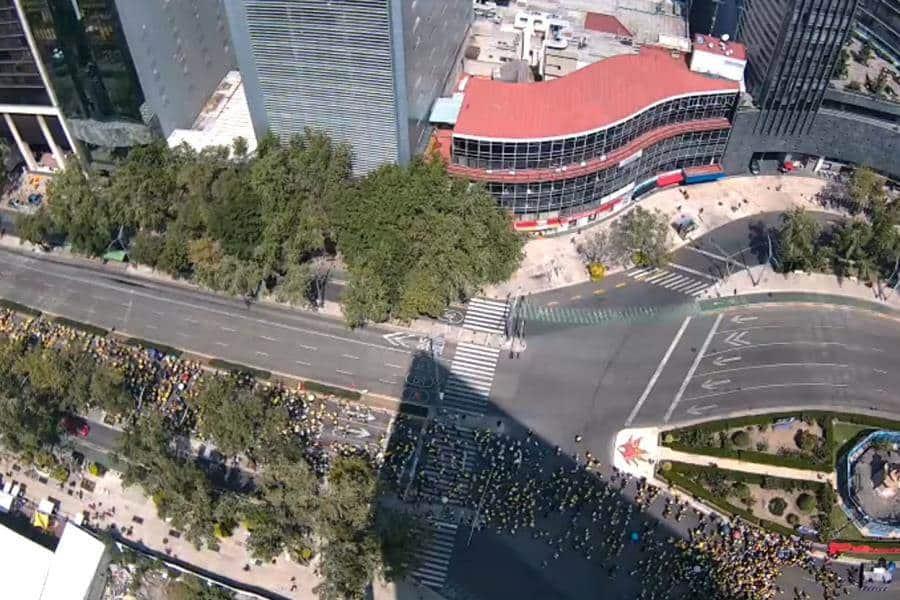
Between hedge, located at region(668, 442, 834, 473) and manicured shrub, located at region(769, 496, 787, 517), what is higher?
hedge, located at region(668, 442, 834, 473)

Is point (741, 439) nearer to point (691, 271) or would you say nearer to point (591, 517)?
point (591, 517)

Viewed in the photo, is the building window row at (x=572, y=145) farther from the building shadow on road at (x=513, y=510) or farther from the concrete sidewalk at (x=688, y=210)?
the building shadow on road at (x=513, y=510)

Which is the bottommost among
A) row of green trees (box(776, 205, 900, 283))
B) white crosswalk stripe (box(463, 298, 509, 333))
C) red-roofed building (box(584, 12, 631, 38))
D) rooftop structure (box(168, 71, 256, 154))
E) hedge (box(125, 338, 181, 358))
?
hedge (box(125, 338, 181, 358))

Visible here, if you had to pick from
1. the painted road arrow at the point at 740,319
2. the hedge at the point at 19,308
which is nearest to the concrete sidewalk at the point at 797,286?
the painted road arrow at the point at 740,319

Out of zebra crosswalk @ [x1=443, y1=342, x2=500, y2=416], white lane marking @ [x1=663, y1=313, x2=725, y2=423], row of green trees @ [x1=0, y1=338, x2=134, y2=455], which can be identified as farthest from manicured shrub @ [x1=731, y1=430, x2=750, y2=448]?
row of green trees @ [x1=0, y1=338, x2=134, y2=455]

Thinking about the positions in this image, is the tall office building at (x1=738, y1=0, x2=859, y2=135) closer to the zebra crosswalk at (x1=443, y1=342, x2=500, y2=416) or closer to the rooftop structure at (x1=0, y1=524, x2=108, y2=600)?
the zebra crosswalk at (x1=443, y1=342, x2=500, y2=416)

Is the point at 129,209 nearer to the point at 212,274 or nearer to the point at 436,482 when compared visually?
the point at 212,274
